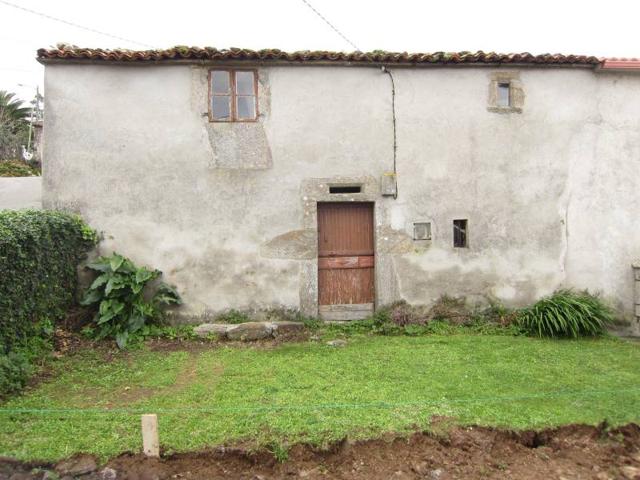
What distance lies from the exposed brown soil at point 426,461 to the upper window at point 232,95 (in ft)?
18.6

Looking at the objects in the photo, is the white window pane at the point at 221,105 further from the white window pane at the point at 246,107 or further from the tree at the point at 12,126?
the tree at the point at 12,126

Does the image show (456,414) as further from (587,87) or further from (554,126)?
(587,87)

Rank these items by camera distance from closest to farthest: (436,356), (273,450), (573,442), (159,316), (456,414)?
(273,450)
(573,442)
(456,414)
(436,356)
(159,316)

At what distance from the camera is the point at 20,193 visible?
9.92m

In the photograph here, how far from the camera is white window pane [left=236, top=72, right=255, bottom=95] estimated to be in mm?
7762

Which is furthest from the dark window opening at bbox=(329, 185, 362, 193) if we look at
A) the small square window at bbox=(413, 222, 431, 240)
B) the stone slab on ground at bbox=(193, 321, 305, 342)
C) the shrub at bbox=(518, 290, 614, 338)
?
the shrub at bbox=(518, 290, 614, 338)

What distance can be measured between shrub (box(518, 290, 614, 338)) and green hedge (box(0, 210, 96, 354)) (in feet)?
24.8

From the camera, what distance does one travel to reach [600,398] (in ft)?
15.7

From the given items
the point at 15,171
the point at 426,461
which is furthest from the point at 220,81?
the point at 15,171

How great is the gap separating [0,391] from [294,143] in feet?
17.8

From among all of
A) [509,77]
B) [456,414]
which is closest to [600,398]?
[456,414]

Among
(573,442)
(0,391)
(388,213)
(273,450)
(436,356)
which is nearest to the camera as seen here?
(273,450)

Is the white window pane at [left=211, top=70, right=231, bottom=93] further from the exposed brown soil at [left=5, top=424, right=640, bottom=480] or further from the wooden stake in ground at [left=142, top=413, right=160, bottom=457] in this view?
the exposed brown soil at [left=5, top=424, right=640, bottom=480]

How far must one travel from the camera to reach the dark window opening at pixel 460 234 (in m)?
8.10
